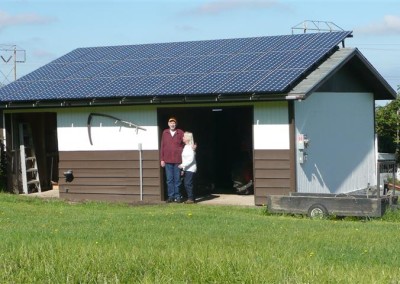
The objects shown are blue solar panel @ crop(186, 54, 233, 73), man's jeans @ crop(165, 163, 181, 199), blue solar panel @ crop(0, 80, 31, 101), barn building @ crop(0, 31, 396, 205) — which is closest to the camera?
barn building @ crop(0, 31, 396, 205)

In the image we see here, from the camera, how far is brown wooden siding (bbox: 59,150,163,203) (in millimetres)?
21297

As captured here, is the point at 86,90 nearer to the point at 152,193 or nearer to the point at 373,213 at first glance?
the point at 152,193

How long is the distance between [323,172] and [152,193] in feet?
14.3

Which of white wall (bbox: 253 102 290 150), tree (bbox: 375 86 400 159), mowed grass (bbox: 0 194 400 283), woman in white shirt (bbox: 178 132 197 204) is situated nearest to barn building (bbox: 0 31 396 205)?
white wall (bbox: 253 102 290 150)

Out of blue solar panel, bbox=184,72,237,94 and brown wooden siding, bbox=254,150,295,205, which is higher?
blue solar panel, bbox=184,72,237,94

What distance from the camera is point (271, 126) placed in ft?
65.2

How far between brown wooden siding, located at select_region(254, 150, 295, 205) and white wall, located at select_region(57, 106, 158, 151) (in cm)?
277

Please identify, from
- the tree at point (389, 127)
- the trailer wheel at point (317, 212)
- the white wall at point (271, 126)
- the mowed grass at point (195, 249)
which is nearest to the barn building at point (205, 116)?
the white wall at point (271, 126)

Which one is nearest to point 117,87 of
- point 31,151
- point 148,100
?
point 148,100

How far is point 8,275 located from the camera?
341 inches

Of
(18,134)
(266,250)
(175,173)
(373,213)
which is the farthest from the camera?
(18,134)

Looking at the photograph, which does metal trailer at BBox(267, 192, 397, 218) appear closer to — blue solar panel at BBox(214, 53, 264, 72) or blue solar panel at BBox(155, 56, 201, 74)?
blue solar panel at BBox(214, 53, 264, 72)

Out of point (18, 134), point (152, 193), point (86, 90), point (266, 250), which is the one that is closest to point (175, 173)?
point (152, 193)

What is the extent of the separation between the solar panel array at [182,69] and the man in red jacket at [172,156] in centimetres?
99
